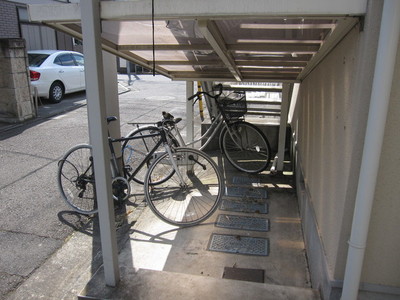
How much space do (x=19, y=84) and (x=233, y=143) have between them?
574 centimetres

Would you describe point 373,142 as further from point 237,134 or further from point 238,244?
point 237,134

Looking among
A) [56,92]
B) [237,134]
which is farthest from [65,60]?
[237,134]

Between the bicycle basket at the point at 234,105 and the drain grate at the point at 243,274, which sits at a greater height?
the bicycle basket at the point at 234,105

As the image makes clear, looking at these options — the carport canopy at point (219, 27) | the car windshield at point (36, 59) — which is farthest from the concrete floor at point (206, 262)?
the car windshield at point (36, 59)

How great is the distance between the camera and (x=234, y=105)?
5441 millimetres

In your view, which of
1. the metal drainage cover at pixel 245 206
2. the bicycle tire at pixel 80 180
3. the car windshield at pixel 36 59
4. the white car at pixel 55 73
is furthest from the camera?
the car windshield at pixel 36 59

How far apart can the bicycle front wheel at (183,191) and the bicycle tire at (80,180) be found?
0.72 metres

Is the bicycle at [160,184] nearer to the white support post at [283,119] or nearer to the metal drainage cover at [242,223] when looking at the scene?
the metal drainage cover at [242,223]

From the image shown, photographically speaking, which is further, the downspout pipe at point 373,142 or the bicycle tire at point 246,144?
the bicycle tire at point 246,144

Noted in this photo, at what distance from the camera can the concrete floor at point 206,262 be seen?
94.7 inches

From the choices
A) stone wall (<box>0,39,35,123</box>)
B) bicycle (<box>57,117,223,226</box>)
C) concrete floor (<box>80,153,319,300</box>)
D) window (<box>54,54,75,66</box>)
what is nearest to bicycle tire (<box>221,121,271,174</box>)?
concrete floor (<box>80,153,319,300</box>)

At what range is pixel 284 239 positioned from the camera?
3.58 meters

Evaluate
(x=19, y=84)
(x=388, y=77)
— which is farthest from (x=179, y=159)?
(x=19, y=84)

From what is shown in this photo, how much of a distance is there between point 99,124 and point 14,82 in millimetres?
7253
